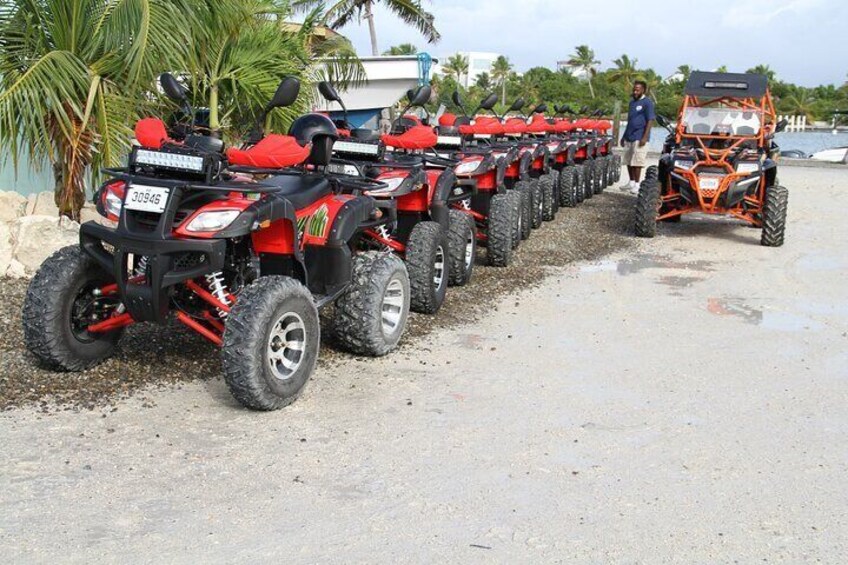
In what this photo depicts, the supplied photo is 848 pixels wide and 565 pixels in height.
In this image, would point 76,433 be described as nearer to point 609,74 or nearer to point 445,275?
point 445,275

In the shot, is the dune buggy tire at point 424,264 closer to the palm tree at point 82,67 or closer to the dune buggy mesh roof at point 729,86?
the palm tree at point 82,67

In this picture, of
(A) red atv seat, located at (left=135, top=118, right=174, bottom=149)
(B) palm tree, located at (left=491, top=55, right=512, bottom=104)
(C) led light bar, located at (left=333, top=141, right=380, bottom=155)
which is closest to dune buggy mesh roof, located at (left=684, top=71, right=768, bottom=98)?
(C) led light bar, located at (left=333, top=141, right=380, bottom=155)

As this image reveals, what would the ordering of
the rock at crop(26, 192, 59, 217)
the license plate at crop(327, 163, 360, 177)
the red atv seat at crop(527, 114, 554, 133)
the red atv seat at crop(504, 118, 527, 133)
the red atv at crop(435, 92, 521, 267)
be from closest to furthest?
the license plate at crop(327, 163, 360, 177) < the rock at crop(26, 192, 59, 217) < the red atv at crop(435, 92, 521, 267) < the red atv seat at crop(504, 118, 527, 133) < the red atv seat at crop(527, 114, 554, 133)

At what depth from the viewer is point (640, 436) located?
4.82 metres

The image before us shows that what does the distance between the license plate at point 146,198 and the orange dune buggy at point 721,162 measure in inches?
319

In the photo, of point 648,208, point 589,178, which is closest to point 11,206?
point 648,208

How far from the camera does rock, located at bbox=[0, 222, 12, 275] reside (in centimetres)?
805

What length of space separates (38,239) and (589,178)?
10.8 metres

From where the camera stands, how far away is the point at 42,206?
919 cm

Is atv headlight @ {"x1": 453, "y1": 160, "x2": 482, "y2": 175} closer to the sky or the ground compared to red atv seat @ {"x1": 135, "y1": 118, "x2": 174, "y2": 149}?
closer to the ground

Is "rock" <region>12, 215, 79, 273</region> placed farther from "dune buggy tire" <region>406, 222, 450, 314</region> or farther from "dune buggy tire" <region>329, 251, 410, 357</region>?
"dune buggy tire" <region>329, 251, 410, 357</region>

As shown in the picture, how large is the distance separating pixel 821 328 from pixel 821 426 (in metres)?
2.52

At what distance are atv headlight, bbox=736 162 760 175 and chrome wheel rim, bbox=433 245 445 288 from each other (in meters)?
5.47

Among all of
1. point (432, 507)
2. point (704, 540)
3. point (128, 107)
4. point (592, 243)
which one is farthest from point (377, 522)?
point (592, 243)
